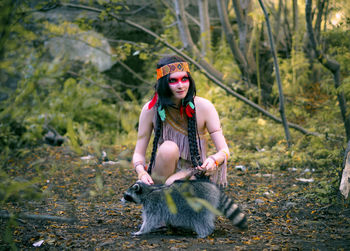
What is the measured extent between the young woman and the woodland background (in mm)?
1099

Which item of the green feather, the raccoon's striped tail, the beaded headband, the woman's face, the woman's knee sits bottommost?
the raccoon's striped tail

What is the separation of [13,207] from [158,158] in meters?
1.50

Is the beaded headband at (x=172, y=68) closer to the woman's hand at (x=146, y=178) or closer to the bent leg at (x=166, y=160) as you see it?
the bent leg at (x=166, y=160)

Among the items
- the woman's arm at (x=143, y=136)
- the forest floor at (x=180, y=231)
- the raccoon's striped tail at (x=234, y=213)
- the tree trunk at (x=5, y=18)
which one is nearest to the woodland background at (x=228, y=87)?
the forest floor at (x=180, y=231)

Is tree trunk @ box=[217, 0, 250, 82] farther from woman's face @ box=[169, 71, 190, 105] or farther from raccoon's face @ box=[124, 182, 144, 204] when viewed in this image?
raccoon's face @ box=[124, 182, 144, 204]

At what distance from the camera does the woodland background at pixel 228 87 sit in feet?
14.3

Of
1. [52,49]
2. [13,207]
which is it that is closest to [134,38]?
[52,49]

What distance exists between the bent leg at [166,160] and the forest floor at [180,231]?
0.83 feet

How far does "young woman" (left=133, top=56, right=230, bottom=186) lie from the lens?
2590 millimetres

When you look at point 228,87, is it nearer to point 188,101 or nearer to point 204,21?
point 204,21

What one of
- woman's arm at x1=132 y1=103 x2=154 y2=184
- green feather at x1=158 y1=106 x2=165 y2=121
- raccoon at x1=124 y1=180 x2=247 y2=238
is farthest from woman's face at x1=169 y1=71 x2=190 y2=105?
raccoon at x1=124 y1=180 x2=247 y2=238

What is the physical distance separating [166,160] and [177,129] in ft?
0.93

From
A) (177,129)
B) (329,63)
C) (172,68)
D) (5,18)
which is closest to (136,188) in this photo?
(177,129)

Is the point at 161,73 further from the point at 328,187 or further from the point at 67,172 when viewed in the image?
the point at 67,172
